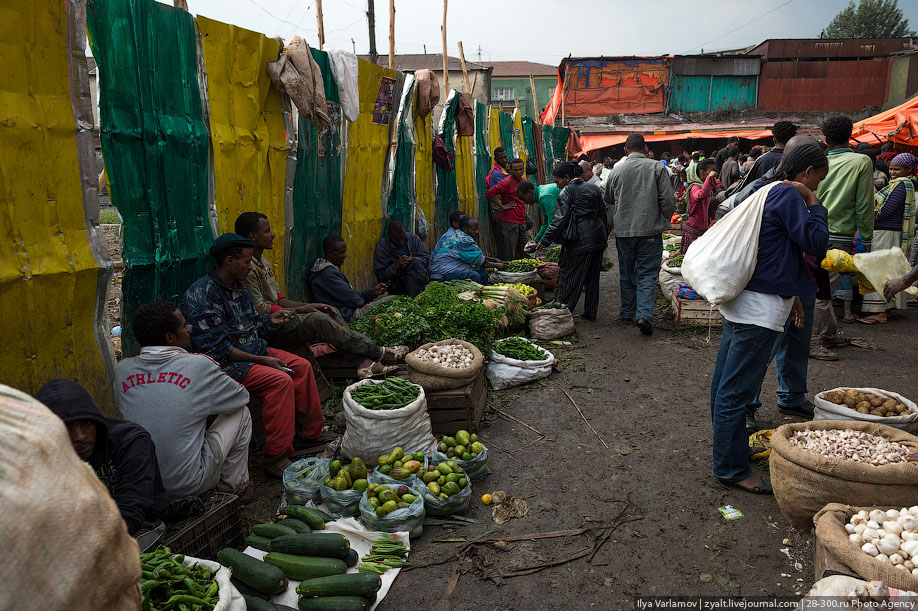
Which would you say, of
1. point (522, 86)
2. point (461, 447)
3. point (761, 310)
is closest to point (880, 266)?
point (761, 310)

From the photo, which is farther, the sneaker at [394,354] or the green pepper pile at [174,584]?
the sneaker at [394,354]

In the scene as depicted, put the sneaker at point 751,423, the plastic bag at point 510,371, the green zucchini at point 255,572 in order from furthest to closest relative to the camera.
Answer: the plastic bag at point 510,371
the sneaker at point 751,423
the green zucchini at point 255,572

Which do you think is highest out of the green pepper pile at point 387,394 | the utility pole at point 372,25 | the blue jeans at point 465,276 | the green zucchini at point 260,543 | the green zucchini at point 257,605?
the utility pole at point 372,25

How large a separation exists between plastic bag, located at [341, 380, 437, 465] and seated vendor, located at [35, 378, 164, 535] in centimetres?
139

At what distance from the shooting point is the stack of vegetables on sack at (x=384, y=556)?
3346mm

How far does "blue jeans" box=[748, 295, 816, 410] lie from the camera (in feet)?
15.9

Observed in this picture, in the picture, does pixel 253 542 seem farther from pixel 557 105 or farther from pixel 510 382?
pixel 557 105

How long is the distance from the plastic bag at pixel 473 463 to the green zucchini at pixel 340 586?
4.08 ft

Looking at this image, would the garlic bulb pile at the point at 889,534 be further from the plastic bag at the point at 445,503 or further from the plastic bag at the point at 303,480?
the plastic bag at the point at 303,480

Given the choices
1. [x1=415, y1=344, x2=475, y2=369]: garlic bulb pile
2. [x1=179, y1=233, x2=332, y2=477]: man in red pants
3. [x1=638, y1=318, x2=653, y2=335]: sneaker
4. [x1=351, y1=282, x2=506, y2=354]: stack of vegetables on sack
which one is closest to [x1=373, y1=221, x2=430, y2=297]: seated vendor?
[x1=351, y1=282, x2=506, y2=354]: stack of vegetables on sack

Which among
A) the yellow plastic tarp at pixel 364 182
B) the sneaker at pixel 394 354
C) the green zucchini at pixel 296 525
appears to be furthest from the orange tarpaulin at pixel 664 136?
the green zucchini at pixel 296 525

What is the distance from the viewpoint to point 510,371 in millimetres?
6207

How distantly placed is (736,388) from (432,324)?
10.1 feet

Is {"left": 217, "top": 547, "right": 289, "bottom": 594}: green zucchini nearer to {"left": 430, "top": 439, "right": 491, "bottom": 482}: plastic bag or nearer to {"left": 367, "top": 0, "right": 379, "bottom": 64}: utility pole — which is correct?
{"left": 430, "top": 439, "right": 491, "bottom": 482}: plastic bag
